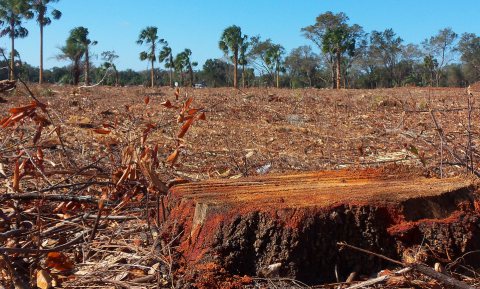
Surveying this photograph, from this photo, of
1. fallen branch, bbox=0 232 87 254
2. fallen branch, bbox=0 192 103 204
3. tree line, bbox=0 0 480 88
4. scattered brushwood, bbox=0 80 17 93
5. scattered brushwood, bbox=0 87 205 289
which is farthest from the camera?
tree line, bbox=0 0 480 88

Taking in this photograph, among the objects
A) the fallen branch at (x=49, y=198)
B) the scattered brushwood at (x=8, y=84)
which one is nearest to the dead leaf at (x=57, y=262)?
the fallen branch at (x=49, y=198)

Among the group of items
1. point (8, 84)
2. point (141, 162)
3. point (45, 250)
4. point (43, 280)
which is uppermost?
point (8, 84)

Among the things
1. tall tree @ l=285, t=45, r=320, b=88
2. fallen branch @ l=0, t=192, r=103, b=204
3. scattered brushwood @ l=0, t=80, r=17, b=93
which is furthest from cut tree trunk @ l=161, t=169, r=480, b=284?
tall tree @ l=285, t=45, r=320, b=88

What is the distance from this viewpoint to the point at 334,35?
34281 mm

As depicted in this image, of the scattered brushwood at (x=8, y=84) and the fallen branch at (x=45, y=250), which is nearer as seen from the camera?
the fallen branch at (x=45, y=250)

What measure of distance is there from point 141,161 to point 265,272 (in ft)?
3.09

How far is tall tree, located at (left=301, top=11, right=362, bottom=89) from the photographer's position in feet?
112

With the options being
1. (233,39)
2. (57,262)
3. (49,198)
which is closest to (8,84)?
(49,198)

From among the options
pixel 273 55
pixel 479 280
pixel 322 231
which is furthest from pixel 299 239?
pixel 273 55

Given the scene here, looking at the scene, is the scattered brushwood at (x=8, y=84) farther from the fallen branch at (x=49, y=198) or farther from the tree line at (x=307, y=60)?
the tree line at (x=307, y=60)

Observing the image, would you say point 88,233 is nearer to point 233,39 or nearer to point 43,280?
point 43,280

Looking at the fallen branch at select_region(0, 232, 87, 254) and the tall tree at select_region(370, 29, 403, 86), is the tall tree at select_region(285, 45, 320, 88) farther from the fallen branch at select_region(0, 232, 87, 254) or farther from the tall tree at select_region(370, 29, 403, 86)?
the fallen branch at select_region(0, 232, 87, 254)

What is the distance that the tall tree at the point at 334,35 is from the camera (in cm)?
3428

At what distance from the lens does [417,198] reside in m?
2.06
